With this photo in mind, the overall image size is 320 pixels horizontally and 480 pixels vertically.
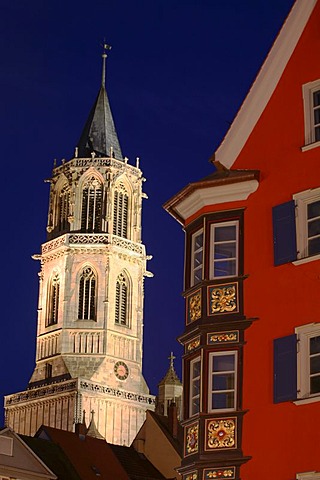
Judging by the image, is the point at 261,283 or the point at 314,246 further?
the point at 261,283

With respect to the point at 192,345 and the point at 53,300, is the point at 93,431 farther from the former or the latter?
the point at 192,345

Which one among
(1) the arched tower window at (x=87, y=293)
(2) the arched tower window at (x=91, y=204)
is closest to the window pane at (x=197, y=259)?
(1) the arched tower window at (x=87, y=293)

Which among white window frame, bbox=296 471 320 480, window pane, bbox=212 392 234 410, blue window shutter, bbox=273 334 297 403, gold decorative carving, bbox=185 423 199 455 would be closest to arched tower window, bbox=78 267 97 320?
gold decorative carving, bbox=185 423 199 455

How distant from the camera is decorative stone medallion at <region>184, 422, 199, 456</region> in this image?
1030 inches

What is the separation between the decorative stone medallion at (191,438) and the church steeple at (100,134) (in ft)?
254

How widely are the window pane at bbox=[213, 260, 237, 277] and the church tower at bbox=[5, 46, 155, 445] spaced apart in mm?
65408

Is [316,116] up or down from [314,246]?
up

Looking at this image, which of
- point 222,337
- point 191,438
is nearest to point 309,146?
point 222,337

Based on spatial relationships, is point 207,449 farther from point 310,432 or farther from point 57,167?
point 57,167

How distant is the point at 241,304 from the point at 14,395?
74.4m

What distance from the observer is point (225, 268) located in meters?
27.3

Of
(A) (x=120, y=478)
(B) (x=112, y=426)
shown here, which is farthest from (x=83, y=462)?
(B) (x=112, y=426)

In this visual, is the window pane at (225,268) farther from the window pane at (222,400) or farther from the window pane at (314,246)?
the window pane at (222,400)

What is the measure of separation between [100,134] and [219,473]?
82192 millimetres
